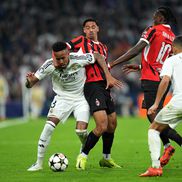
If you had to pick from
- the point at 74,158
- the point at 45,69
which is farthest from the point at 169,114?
the point at 74,158

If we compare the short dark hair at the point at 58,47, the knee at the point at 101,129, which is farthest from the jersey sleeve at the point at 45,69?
the knee at the point at 101,129

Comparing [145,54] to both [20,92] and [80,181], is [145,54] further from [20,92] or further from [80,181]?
[20,92]

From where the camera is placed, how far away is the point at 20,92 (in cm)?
2989

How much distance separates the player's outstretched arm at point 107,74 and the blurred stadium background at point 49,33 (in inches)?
709

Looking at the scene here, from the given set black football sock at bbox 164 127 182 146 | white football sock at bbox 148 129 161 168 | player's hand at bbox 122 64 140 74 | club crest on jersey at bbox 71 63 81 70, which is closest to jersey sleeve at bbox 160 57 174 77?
white football sock at bbox 148 129 161 168

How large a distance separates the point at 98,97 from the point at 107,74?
1.39 feet

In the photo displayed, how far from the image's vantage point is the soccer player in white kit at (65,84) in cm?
1016

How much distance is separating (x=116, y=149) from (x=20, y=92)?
1613 centimetres

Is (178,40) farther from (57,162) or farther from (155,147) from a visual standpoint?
(57,162)

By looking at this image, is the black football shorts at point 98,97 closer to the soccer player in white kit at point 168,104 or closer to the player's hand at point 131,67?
the player's hand at point 131,67

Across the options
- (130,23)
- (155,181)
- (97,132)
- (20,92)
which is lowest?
(155,181)

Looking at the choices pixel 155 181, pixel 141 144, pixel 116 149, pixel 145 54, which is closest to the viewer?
pixel 155 181

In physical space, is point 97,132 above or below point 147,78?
below

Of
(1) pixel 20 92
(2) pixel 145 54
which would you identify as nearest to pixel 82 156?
(2) pixel 145 54
